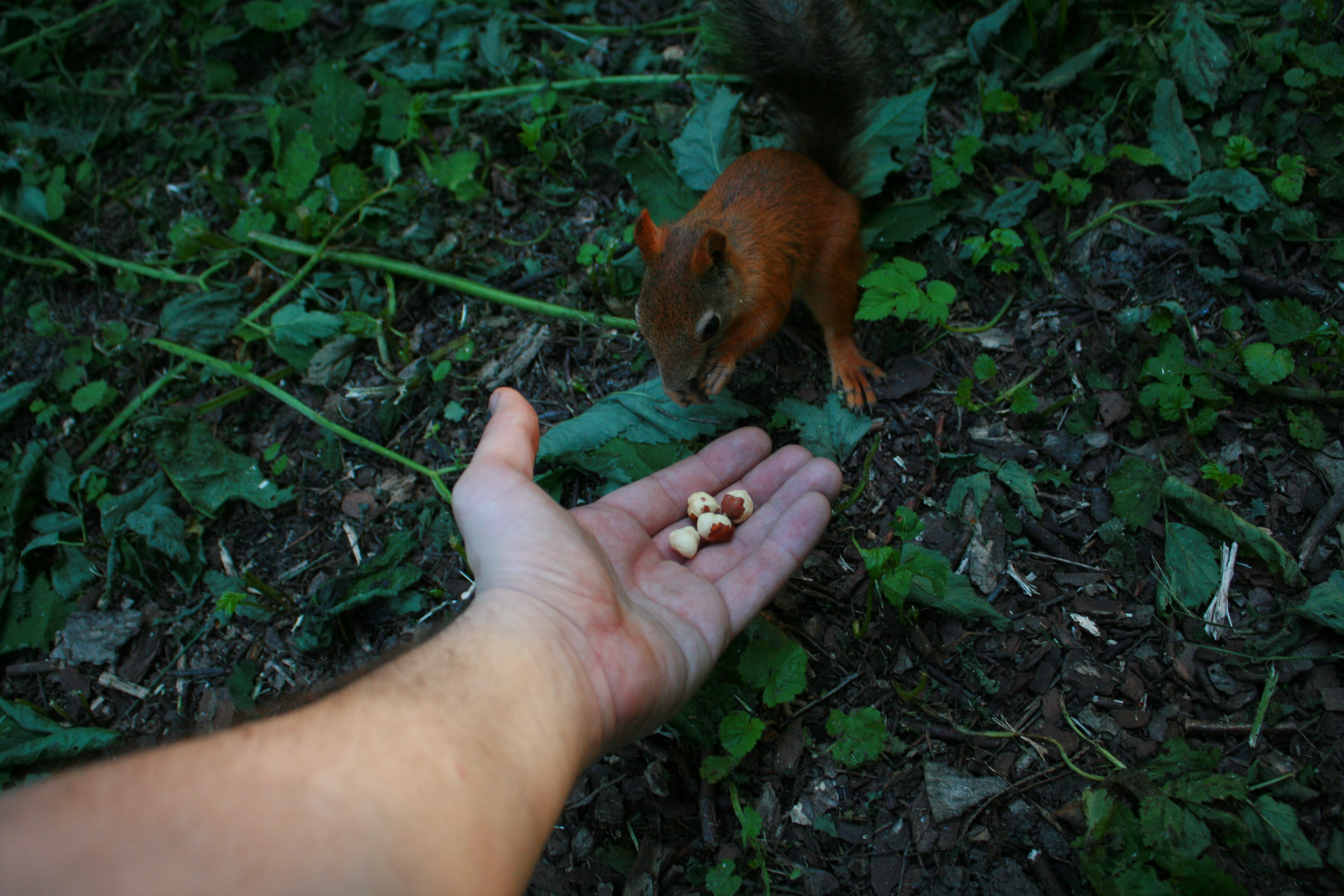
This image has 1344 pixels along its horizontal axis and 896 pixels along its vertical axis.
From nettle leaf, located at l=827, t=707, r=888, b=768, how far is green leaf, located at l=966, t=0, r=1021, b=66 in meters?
2.26

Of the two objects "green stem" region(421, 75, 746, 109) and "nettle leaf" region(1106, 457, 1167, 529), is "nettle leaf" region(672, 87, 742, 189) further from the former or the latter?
"nettle leaf" region(1106, 457, 1167, 529)

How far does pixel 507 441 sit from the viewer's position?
62.3 inches

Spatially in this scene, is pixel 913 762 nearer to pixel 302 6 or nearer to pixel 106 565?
pixel 106 565

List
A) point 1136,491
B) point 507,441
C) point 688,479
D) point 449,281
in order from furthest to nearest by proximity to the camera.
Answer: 1. point 449,281
2. point 688,479
3. point 1136,491
4. point 507,441

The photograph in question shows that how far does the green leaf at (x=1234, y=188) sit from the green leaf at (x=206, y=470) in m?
2.99

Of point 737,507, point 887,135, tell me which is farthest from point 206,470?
point 887,135

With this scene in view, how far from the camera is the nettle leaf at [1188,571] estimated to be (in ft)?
5.64

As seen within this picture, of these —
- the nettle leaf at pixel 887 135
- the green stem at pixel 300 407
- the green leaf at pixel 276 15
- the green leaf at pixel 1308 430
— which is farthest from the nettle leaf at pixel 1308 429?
the green leaf at pixel 276 15

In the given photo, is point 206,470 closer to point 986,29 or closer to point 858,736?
point 858,736

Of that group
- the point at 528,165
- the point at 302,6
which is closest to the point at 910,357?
the point at 528,165

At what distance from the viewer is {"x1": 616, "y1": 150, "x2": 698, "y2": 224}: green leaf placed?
101 inches

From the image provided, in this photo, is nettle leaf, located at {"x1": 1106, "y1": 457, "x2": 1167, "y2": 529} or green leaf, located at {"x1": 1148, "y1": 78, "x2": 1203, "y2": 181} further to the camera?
green leaf, located at {"x1": 1148, "y1": 78, "x2": 1203, "y2": 181}

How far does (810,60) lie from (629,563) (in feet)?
5.42

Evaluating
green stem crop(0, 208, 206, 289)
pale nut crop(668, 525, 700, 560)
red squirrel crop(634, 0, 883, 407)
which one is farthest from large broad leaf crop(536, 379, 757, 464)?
green stem crop(0, 208, 206, 289)
